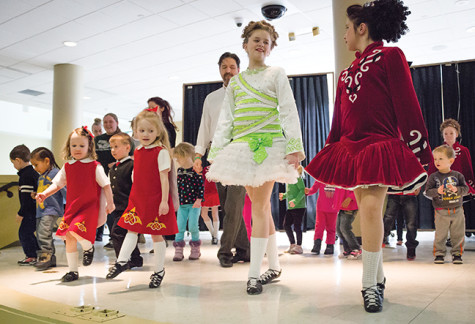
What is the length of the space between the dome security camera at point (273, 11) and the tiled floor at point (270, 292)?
12.2 ft

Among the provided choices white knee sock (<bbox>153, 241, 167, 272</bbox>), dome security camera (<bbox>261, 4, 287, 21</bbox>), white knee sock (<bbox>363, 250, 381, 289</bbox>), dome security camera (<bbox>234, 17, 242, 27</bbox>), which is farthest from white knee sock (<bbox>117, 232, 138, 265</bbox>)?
dome security camera (<bbox>234, 17, 242, 27</bbox>)

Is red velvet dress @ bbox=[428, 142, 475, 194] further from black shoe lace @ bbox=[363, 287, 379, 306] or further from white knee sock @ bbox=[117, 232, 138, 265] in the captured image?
white knee sock @ bbox=[117, 232, 138, 265]

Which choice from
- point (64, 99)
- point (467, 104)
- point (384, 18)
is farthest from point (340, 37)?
point (64, 99)

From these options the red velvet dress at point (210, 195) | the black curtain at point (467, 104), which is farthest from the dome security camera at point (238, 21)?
the black curtain at point (467, 104)

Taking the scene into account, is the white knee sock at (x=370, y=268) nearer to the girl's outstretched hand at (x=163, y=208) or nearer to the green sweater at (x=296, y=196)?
the girl's outstretched hand at (x=163, y=208)

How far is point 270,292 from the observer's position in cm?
236

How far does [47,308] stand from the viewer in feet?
6.22

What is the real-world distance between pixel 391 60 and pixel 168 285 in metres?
1.72

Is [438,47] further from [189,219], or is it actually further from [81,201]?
[81,201]

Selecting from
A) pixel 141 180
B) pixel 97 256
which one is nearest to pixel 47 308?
pixel 141 180

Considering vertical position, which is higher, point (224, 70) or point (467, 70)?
point (467, 70)

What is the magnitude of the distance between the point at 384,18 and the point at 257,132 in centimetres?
86

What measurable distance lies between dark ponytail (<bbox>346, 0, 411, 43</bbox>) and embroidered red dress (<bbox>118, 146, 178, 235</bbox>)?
4.56 ft

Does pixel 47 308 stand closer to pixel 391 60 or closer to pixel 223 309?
pixel 223 309
